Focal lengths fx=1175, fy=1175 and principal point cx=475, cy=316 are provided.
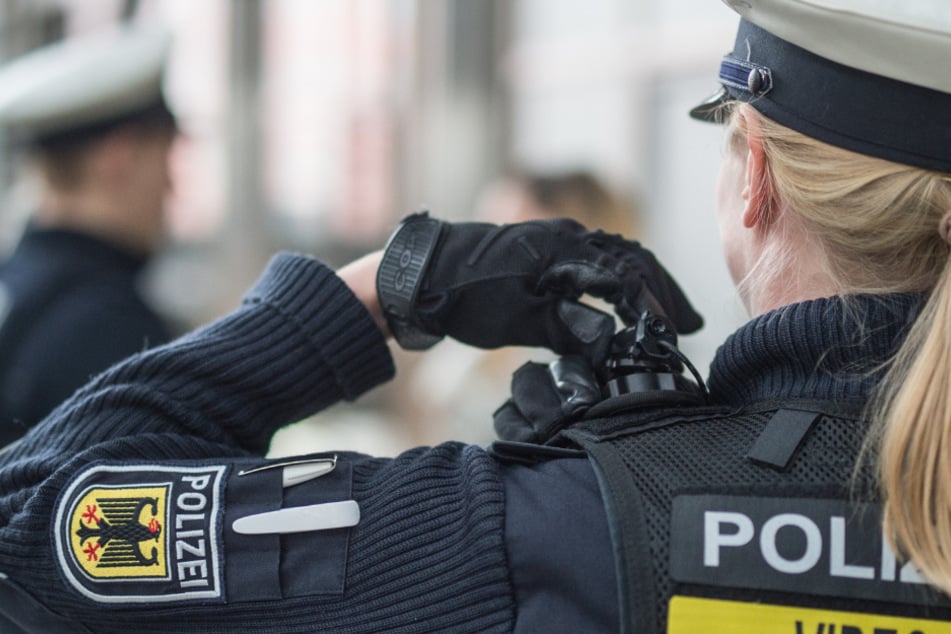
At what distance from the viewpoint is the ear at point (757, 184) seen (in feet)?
3.24

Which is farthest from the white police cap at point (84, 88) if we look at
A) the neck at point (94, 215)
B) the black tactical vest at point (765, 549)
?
the black tactical vest at point (765, 549)

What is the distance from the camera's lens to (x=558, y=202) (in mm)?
2973

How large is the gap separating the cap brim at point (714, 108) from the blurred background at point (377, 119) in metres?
2.95

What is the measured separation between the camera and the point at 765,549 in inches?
33.9

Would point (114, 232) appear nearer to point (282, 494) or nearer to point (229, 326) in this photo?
point (229, 326)

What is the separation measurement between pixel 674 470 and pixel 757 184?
0.26 m

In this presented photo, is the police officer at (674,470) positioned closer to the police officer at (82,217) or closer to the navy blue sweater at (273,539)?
the navy blue sweater at (273,539)

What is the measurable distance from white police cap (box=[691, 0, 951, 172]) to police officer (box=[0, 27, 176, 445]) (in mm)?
1349

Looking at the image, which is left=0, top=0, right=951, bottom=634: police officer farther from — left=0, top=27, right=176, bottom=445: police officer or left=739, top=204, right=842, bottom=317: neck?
left=0, top=27, right=176, bottom=445: police officer

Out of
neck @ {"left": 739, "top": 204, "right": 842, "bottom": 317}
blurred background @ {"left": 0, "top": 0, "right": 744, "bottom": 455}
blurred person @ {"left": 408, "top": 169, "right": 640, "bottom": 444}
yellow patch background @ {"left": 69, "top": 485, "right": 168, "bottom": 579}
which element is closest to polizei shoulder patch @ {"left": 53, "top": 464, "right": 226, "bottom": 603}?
yellow patch background @ {"left": 69, "top": 485, "right": 168, "bottom": 579}

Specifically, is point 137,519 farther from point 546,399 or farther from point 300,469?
point 546,399

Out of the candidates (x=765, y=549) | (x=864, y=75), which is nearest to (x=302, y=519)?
(x=765, y=549)

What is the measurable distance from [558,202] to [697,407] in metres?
2.01

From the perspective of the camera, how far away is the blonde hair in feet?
2.75
